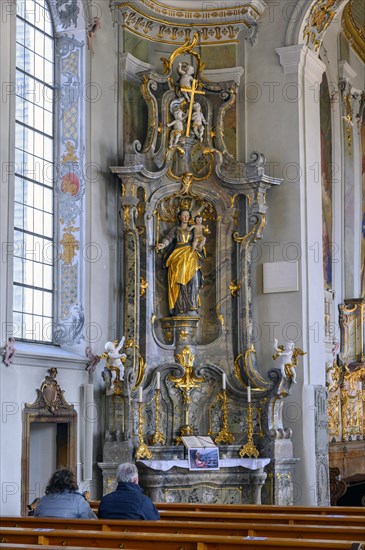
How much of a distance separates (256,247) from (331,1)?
152 inches

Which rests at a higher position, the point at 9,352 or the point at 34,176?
the point at 34,176

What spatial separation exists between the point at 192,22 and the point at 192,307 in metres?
4.25

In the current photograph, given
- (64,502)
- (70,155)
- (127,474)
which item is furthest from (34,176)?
(127,474)

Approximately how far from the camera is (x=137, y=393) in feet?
46.9

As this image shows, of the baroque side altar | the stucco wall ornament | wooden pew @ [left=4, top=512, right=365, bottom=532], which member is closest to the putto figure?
the baroque side altar

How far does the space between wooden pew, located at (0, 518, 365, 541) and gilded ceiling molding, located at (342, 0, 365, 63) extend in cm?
1239

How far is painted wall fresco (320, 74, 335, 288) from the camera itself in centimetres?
1838

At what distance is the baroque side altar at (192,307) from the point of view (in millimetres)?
14164

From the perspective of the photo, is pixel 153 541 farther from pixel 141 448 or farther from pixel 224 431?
pixel 224 431

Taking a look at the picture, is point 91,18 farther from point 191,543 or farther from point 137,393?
point 191,543

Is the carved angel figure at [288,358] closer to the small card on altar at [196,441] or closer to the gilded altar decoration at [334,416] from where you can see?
the small card on altar at [196,441]

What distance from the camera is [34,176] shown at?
1400 centimetres

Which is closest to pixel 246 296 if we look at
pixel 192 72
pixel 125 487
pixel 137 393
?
pixel 137 393

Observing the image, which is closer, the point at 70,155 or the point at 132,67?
the point at 70,155
